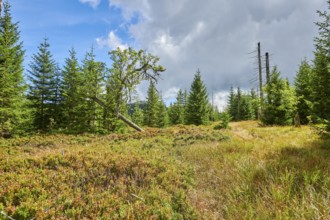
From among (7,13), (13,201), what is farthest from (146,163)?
(7,13)

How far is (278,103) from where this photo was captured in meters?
18.8

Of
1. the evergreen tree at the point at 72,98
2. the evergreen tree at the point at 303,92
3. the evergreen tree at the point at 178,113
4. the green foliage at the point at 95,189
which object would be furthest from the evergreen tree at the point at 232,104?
the green foliage at the point at 95,189

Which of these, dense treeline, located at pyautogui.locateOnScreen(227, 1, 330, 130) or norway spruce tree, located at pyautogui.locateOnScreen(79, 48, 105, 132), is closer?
dense treeline, located at pyautogui.locateOnScreen(227, 1, 330, 130)

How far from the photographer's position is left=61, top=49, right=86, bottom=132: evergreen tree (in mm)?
21047

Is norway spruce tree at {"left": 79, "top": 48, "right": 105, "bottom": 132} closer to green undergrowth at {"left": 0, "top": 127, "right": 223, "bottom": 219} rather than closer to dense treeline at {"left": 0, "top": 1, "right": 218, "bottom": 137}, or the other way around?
dense treeline at {"left": 0, "top": 1, "right": 218, "bottom": 137}

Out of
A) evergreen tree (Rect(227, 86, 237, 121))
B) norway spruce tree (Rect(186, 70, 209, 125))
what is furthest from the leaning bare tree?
evergreen tree (Rect(227, 86, 237, 121))

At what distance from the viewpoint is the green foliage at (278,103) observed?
18141 mm

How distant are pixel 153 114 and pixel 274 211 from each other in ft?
129

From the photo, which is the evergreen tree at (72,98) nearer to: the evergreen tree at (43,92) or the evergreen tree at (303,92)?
the evergreen tree at (43,92)

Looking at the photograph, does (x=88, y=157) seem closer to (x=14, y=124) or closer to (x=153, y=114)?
(x=14, y=124)

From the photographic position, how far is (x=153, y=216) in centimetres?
331

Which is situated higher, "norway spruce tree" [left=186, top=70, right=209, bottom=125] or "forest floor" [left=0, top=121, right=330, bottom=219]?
"norway spruce tree" [left=186, top=70, right=209, bottom=125]

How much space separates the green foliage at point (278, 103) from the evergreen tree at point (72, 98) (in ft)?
60.1

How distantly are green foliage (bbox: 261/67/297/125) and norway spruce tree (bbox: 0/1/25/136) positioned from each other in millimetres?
21886
